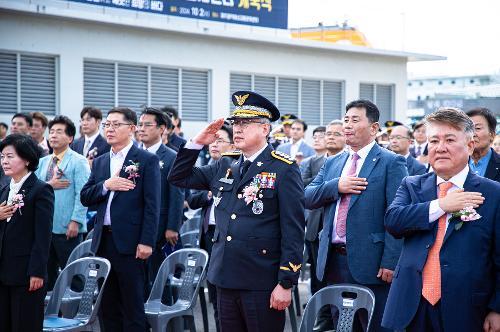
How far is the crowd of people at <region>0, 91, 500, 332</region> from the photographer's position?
3.50 meters

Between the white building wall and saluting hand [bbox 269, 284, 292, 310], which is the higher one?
the white building wall

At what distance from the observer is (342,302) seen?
4.45 metres

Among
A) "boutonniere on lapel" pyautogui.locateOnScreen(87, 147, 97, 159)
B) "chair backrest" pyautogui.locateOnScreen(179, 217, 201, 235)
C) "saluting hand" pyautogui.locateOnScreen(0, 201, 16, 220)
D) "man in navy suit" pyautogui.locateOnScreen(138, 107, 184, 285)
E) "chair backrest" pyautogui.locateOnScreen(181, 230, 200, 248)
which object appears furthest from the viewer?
"boutonniere on lapel" pyautogui.locateOnScreen(87, 147, 97, 159)

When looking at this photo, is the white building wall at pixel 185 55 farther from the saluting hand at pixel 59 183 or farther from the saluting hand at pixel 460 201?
the saluting hand at pixel 460 201

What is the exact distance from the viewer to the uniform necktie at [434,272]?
3498 millimetres

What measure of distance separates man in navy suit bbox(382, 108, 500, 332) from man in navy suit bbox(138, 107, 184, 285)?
11.8 feet

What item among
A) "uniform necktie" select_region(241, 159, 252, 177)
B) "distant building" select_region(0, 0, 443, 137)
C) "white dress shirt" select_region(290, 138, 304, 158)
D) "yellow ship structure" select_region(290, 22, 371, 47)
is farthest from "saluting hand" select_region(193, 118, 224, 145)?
"yellow ship structure" select_region(290, 22, 371, 47)

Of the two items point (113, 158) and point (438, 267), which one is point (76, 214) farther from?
point (438, 267)

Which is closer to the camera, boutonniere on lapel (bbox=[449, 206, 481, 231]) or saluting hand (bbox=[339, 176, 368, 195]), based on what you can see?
boutonniere on lapel (bbox=[449, 206, 481, 231])

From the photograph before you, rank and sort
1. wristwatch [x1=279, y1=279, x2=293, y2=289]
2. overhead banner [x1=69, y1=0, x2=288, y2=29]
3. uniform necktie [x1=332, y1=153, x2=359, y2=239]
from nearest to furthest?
1. wristwatch [x1=279, y1=279, x2=293, y2=289]
2. uniform necktie [x1=332, y1=153, x2=359, y2=239]
3. overhead banner [x1=69, y1=0, x2=288, y2=29]

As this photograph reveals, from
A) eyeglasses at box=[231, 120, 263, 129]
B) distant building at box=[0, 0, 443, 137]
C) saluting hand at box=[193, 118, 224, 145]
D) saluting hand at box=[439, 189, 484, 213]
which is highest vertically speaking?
distant building at box=[0, 0, 443, 137]

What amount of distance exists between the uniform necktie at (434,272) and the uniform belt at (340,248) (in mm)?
1489

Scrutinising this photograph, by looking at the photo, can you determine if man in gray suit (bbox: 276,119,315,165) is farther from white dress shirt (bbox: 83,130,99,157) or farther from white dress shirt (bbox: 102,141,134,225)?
white dress shirt (bbox: 102,141,134,225)

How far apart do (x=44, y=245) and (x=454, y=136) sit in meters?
3.13
